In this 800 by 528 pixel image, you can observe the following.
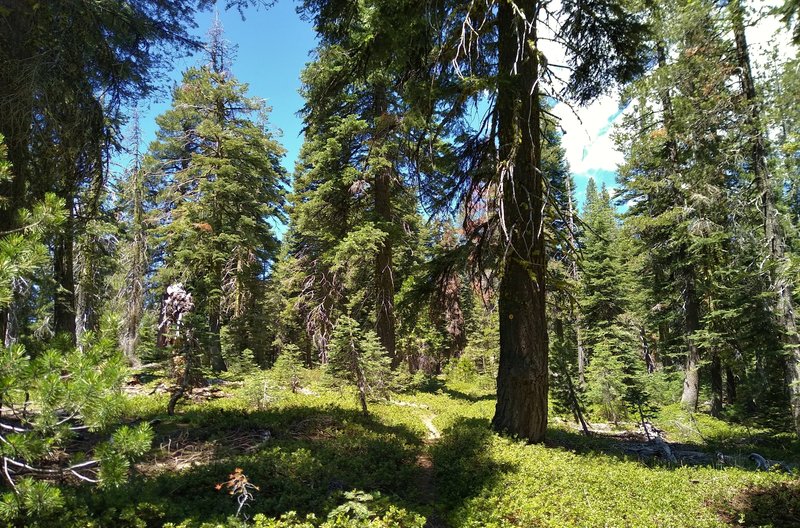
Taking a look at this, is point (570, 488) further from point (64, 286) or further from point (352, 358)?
point (64, 286)

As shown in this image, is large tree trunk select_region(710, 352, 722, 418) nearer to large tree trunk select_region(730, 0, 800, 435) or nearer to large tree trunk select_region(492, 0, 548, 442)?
large tree trunk select_region(730, 0, 800, 435)

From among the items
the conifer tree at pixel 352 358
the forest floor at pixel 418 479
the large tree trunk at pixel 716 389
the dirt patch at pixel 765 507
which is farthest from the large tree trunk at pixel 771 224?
the conifer tree at pixel 352 358

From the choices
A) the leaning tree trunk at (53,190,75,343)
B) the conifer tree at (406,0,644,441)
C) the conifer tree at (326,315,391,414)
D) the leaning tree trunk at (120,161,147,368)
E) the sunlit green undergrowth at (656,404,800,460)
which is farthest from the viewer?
the leaning tree trunk at (120,161,147,368)

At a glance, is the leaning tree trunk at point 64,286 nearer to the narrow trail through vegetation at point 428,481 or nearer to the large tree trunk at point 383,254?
the narrow trail through vegetation at point 428,481

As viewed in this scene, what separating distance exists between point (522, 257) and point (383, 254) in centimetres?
713

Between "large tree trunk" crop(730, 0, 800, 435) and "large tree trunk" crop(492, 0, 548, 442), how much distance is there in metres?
6.33

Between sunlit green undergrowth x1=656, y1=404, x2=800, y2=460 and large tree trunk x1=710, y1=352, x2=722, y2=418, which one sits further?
large tree trunk x1=710, y1=352, x2=722, y2=418

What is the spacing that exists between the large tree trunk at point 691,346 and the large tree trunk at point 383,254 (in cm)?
1175

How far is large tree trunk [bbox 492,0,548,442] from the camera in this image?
21.6ft

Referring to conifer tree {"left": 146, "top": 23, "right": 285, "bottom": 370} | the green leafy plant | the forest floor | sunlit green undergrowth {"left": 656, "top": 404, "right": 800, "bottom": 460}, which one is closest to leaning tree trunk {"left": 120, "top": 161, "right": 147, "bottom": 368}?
conifer tree {"left": 146, "top": 23, "right": 285, "bottom": 370}

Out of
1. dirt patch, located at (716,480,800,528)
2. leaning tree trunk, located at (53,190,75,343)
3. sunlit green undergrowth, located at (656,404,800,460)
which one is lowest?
sunlit green undergrowth, located at (656,404,800,460)

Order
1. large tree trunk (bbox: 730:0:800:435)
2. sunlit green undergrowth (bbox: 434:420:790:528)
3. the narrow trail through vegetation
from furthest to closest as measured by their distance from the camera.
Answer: large tree trunk (bbox: 730:0:800:435) < the narrow trail through vegetation < sunlit green undergrowth (bbox: 434:420:790:528)

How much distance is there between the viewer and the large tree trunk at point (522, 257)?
6598 mm

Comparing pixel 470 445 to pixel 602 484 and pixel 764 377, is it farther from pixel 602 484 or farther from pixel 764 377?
pixel 764 377
